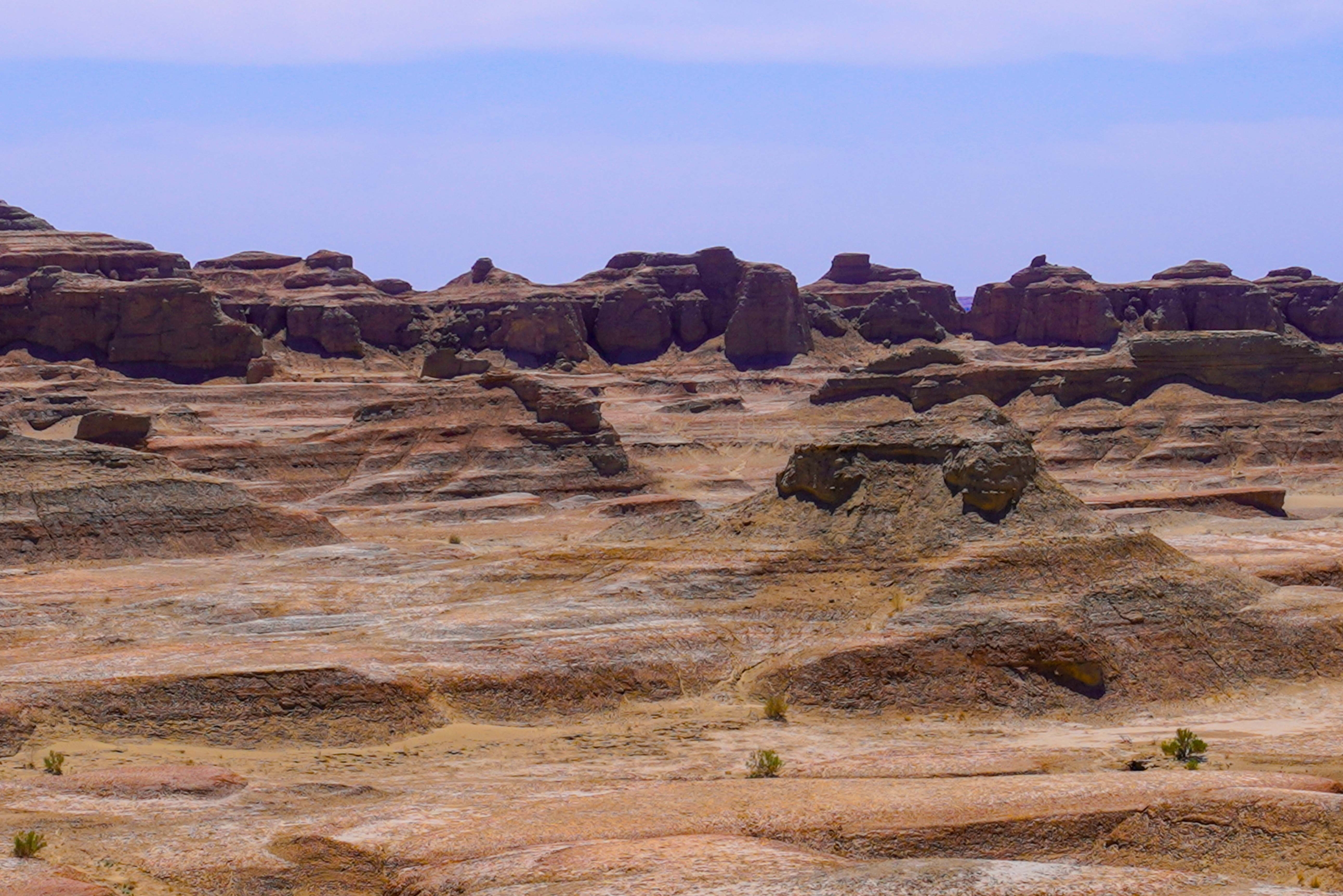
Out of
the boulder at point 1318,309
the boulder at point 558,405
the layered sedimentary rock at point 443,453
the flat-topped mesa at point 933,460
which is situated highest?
the boulder at point 1318,309

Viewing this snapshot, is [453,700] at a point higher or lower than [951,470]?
lower

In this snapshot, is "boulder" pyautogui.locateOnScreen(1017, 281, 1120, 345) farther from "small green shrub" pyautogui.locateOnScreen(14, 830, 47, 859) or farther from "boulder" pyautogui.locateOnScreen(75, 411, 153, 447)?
"small green shrub" pyautogui.locateOnScreen(14, 830, 47, 859)

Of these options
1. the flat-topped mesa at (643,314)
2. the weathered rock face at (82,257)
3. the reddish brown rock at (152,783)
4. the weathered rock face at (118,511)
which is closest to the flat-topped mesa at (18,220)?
the weathered rock face at (82,257)

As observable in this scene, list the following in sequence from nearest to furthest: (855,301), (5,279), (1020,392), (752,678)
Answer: (752,678)
(1020,392)
(5,279)
(855,301)

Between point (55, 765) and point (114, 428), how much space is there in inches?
1626

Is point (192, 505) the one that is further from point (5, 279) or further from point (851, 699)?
point (5, 279)

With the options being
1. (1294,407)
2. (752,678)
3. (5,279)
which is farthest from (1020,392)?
(5,279)

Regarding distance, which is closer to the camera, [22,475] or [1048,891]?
[1048,891]

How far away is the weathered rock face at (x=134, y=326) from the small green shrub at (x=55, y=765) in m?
76.4

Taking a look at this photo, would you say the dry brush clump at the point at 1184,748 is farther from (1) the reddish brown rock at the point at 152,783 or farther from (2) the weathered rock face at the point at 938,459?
(1) the reddish brown rock at the point at 152,783

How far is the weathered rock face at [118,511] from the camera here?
4578 cm

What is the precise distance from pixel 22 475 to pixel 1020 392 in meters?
49.8

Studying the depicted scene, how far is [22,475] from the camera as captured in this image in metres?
47.4

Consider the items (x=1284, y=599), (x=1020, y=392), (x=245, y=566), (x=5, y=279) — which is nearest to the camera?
(x=1284, y=599)
